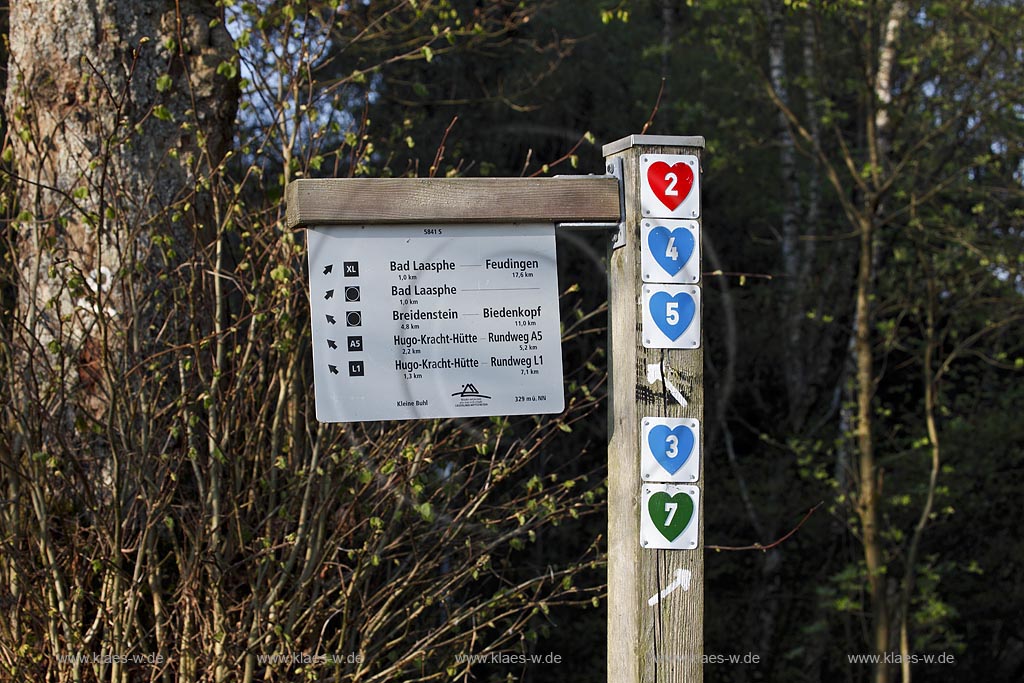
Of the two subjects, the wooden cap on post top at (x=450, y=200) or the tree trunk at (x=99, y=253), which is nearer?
the wooden cap on post top at (x=450, y=200)

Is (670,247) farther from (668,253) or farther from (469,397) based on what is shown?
(469,397)

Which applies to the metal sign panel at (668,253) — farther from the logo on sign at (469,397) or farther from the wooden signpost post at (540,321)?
the logo on sign at (469,397)

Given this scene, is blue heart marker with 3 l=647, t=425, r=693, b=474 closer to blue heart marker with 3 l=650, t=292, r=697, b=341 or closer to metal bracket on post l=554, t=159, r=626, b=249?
blue heart marker with 3 l=650, t=292, r=697, b=341

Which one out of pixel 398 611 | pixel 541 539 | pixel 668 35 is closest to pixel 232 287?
pixel 398 611

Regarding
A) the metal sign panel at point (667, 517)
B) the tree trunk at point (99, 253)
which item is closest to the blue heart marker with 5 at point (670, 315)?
the metal sign panel at point (667, 517)

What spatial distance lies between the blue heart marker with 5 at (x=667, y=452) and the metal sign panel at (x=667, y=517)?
0.03 m

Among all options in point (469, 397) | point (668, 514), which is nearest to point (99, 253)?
point (469, 397)

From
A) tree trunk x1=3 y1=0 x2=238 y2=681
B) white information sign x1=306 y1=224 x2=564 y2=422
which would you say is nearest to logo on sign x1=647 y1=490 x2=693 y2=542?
white information sign x1=306 y1=224 x2=564 y2=422

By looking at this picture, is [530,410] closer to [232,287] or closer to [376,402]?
[376,402]

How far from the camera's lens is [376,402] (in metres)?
2.77

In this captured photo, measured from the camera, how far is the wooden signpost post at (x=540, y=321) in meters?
2.77

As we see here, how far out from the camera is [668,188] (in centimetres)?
289

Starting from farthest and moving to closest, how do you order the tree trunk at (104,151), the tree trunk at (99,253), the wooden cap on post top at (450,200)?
1. the tree trunk at (104,151)
2. the tree trunk at (99,253)
3. the wooden cap on post top at (450,200)

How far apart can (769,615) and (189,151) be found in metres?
8.09
